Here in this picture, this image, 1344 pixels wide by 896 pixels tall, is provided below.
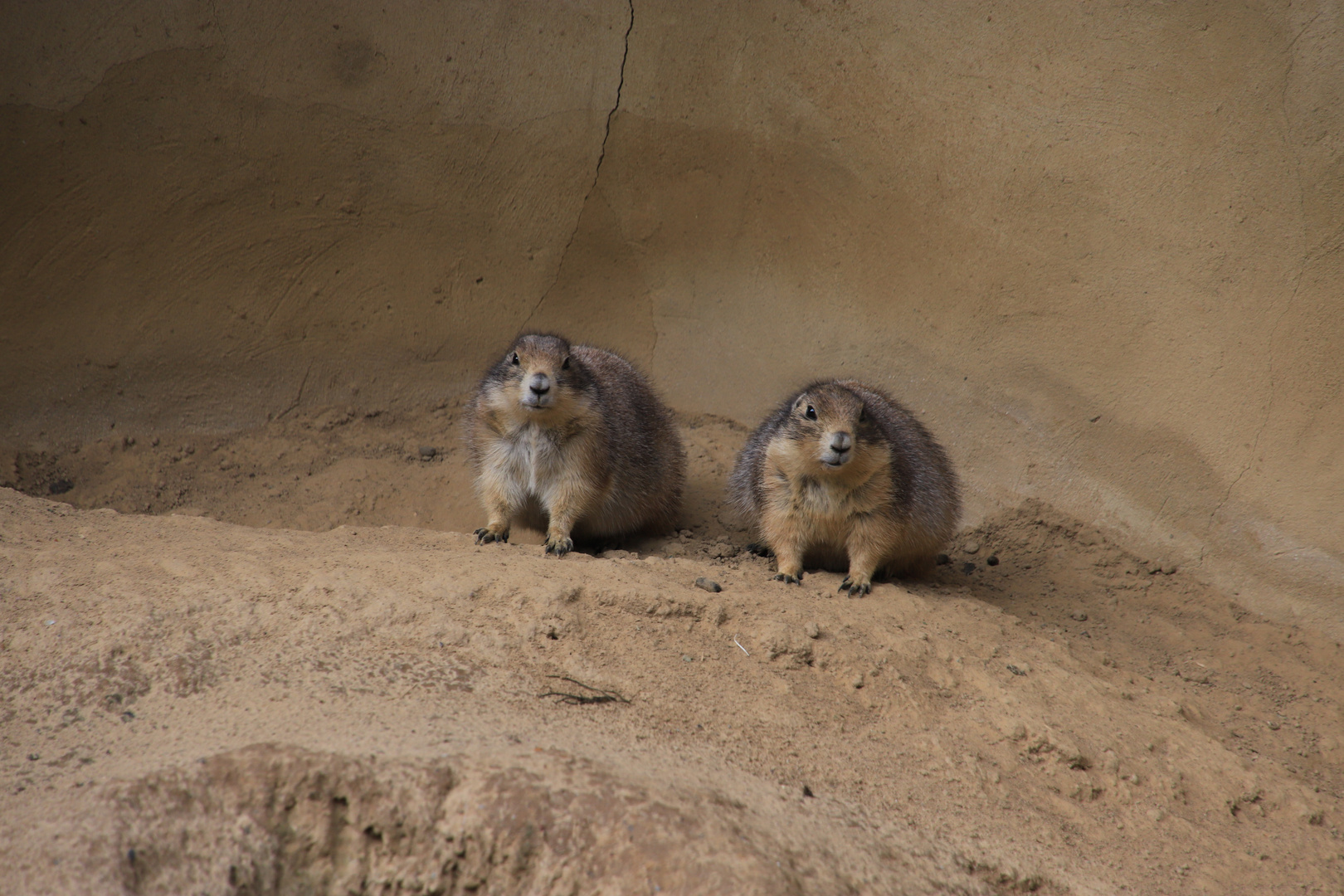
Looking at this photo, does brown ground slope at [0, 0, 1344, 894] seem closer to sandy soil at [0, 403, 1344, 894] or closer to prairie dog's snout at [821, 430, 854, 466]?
sandy soil at [0, 403, 1344, 894]

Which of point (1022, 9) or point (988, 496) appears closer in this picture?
point (1022, 9)

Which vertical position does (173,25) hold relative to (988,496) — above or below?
above

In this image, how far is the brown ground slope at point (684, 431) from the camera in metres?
3.62

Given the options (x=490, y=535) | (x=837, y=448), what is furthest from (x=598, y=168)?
(x=837, y=448)

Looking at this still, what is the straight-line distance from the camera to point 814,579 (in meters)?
6.54

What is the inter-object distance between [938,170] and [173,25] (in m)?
6.60

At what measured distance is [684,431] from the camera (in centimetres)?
960

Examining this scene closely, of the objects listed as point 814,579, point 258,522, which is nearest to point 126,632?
point 258,522

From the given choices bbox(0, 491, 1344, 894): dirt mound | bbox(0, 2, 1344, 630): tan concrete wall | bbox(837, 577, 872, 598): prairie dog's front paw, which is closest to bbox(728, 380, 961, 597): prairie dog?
bbox(837, 577, 872, 598): prairie dog's front paw

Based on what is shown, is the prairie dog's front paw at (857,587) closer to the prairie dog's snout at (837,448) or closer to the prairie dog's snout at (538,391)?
the prairie dog's snout at (837,448)

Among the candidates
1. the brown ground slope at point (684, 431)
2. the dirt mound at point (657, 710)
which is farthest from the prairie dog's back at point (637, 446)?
the dirt mound at point (657, 710)

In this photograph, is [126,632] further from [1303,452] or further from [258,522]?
[1303,452]

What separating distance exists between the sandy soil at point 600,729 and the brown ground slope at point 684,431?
0.02m

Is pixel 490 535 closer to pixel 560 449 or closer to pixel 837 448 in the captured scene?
pixel 560 449
